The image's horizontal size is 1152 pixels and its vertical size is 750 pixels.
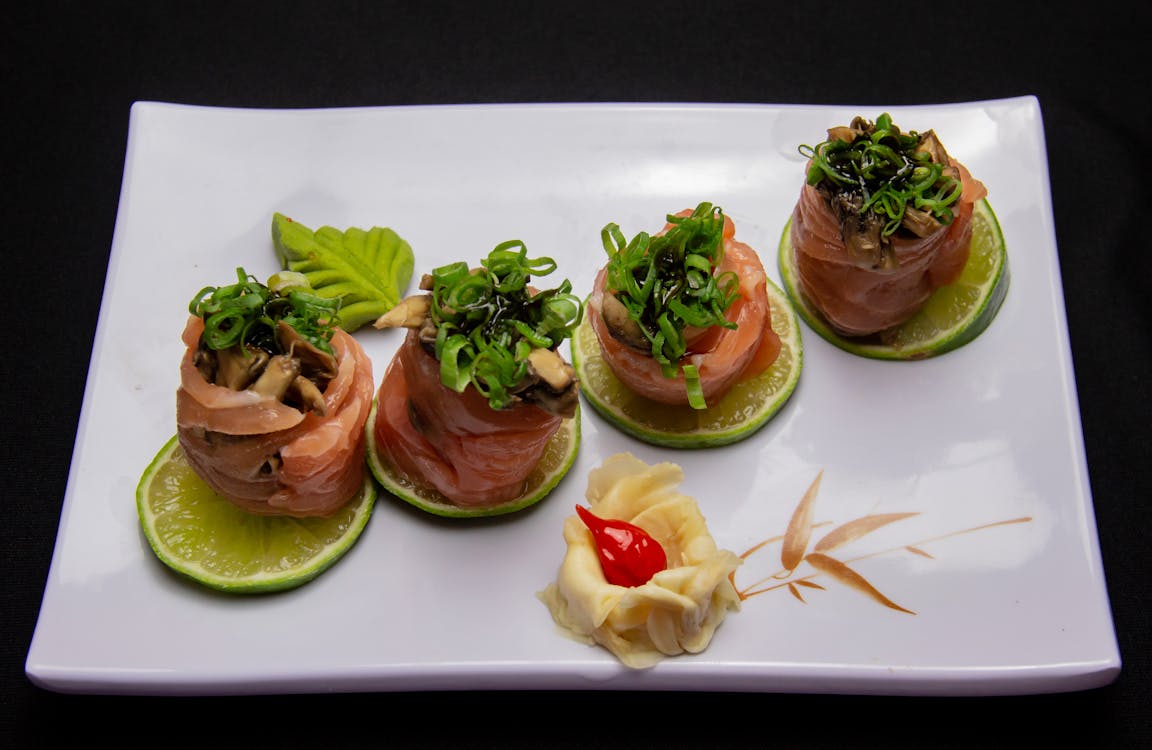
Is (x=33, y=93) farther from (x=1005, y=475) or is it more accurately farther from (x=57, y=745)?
(x=1005, y=475)

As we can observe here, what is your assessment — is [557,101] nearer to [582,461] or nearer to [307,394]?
[582,461]

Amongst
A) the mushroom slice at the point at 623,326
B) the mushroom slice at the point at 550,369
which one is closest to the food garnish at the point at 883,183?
the mushroom slice at the point at 623,326

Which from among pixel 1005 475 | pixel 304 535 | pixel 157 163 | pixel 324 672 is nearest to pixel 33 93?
pixel 157 163

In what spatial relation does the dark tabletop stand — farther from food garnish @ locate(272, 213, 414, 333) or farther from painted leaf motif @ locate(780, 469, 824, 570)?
food garnish @ locate(272, 213, 414, 333)

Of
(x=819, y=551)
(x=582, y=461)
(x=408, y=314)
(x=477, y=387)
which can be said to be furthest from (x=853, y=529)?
(x=408, y=314)

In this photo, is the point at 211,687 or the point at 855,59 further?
the point at 855,59

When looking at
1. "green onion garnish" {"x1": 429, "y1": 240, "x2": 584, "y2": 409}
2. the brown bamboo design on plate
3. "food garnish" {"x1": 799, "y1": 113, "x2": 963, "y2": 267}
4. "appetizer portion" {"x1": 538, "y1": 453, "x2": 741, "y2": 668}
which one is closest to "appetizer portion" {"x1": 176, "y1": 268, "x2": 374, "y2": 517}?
"green onion garnish" {"x1": 429, "y1": 240, "x2": 584, "y2": 409}
